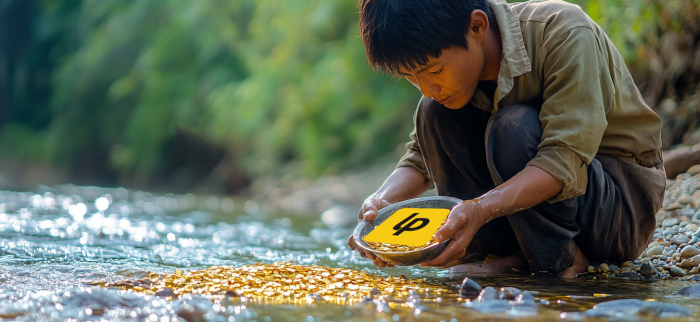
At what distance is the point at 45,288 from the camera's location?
190cm

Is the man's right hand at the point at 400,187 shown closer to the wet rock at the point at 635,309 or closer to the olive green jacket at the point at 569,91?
the olive green jacket at the point at 569,91

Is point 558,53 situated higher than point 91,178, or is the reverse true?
point 91,178

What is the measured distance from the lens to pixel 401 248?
203 cm

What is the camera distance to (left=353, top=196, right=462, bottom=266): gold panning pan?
1928 millimetres

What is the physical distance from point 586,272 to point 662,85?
2.91 metres

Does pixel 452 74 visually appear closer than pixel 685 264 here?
Yes

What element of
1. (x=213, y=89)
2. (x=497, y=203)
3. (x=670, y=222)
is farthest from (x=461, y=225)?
(x=213, y=89)

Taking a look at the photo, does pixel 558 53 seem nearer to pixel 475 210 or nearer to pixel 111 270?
pixel 475 210

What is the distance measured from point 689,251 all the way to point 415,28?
134 centimetres

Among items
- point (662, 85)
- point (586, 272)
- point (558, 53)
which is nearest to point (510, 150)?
point (558, 53)

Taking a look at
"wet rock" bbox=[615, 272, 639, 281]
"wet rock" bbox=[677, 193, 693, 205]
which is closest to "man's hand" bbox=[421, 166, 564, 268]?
"wet rock" bbox=[615, 272, 639, 281]

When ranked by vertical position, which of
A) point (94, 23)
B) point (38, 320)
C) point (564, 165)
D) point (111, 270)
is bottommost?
point (38, 320)

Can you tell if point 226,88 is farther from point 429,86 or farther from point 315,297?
point 315,297

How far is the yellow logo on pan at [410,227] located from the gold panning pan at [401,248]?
0.08ft
